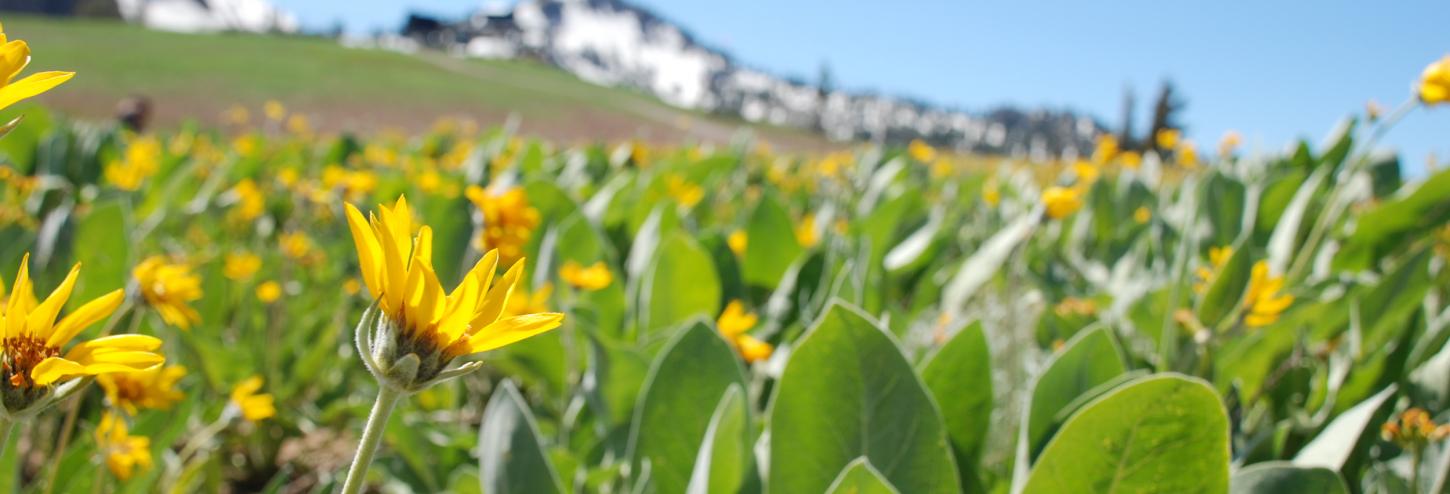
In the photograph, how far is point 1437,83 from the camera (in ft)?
4.51

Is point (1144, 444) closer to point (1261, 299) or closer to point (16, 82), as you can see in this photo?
point (1261, 299)

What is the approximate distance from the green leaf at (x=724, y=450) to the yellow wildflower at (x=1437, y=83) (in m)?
1.12

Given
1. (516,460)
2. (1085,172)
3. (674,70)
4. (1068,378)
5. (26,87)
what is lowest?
(674,70)

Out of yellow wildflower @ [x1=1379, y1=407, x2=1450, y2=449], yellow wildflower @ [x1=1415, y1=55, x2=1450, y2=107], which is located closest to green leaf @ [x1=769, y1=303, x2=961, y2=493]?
yellow wildflower @ [x1=1379, y1=407, x2=1450, y2=449]

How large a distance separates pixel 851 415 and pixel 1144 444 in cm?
25

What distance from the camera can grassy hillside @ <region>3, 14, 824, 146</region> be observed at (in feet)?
85.0

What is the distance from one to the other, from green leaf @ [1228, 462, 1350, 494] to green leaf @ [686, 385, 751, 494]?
0.42 metres

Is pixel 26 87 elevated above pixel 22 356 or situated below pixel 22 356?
above

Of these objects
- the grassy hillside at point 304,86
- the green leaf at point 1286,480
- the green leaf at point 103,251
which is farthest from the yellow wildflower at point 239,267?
the grassy hillside at point 304,86

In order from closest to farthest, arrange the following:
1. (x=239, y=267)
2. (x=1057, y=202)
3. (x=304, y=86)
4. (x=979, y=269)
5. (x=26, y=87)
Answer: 1. (x=26, y=87)
2. (x=1057, y=202)
3. (x=979, y=269)
4. (x=239, y=267)
5. (x=304, y=86)

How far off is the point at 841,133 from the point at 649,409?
57646mm

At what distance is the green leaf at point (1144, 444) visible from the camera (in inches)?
30.2

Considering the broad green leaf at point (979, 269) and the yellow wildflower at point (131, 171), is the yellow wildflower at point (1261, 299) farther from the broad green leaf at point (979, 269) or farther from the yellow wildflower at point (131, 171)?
the yellow wildflower at point (131, 171)

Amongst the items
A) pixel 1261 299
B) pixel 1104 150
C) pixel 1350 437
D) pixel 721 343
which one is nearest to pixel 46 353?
pixel 721 343
